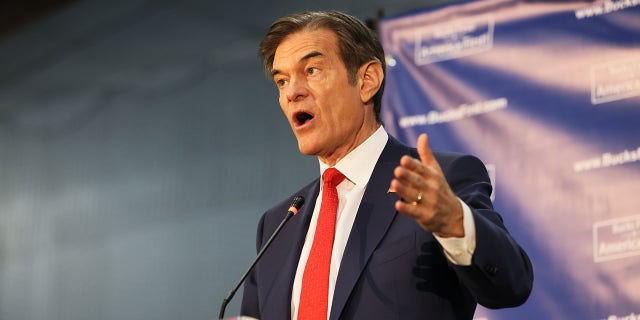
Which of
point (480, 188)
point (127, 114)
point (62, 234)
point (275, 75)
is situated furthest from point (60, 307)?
point (480, 188)

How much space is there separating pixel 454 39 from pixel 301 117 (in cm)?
120

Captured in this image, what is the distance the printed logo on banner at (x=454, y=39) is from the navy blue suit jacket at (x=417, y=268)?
1.28m

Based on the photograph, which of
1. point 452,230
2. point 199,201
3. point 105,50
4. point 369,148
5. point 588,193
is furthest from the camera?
point 105,50

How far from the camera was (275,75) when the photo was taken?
2.47 m

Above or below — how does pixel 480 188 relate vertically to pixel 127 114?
below

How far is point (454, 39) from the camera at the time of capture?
3.38 metres

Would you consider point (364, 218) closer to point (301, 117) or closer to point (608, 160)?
point (301, 117)

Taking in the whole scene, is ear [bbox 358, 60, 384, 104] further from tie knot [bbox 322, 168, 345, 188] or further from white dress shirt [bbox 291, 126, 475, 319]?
tie knot [bbox 322, 168, 345, 188]

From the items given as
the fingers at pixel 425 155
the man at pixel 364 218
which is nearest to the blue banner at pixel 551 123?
the man at pixel 364 218

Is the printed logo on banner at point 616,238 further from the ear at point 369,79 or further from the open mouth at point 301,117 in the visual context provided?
the open mouth at point 301,117

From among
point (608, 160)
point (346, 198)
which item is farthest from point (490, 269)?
point (608, 160)

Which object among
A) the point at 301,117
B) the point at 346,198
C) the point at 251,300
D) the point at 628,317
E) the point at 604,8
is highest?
the point at 604,8

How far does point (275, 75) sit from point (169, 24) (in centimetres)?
254

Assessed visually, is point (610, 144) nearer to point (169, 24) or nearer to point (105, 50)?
point (169, 24)
